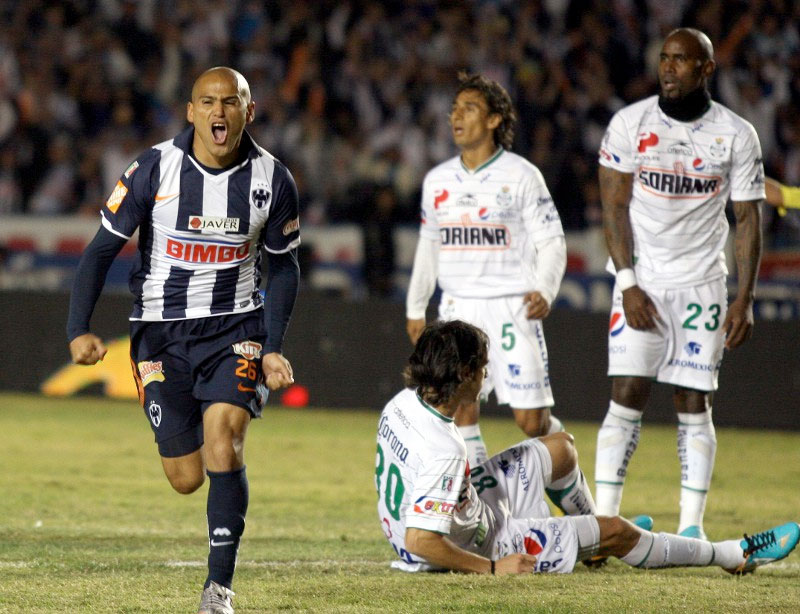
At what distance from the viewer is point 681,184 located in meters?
6.65

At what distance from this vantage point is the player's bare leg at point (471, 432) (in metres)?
7.08

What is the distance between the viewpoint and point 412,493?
16.7 ft

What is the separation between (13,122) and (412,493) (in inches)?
446

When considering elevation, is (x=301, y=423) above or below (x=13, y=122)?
below

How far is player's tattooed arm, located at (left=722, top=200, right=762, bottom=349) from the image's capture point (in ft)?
21.4

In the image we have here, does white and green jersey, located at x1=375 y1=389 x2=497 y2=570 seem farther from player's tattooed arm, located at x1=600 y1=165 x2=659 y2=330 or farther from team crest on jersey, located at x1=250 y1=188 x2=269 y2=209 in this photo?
player's tattooed arm, located at x1=600 y1=165 x2=659 y2=330

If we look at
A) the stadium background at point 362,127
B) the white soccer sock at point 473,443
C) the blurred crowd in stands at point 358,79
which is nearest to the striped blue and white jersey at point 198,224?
the white soccer sock at point 473,443

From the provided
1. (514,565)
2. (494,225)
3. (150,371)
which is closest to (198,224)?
(150,371)

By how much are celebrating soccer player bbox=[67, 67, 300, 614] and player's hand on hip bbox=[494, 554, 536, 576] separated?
1.09 meters

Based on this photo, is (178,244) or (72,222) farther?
(72,222)

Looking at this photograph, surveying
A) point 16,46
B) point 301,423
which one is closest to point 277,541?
point 301,423

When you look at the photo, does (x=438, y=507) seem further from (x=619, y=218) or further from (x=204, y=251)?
(x=619, y=218)

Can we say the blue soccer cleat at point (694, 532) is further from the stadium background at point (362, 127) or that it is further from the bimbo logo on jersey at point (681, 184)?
the stadium background at point (362, 127)

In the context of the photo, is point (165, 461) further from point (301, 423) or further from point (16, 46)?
point (16, 46)
